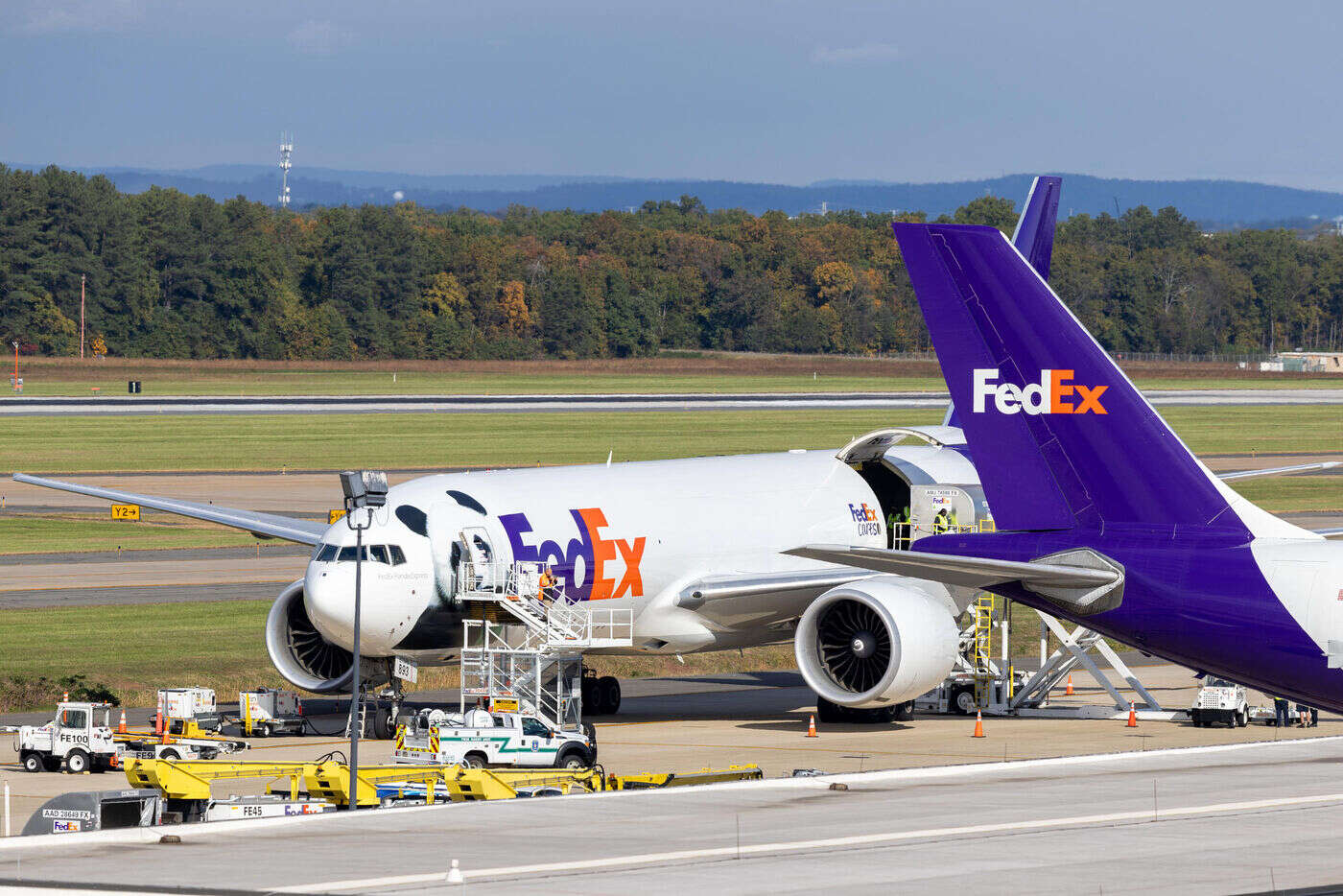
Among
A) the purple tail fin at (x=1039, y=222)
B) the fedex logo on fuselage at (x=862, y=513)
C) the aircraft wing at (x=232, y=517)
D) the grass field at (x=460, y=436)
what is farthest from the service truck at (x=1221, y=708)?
the grass field at (x=460, y=436)

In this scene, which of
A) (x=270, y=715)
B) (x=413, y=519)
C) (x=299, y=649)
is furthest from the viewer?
(x=299, y=649)

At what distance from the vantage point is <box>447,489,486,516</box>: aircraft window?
40.9 meters

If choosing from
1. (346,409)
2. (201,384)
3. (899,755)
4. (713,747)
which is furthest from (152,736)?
(201,384)

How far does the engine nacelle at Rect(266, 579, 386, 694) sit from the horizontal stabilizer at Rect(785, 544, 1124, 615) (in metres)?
22.7

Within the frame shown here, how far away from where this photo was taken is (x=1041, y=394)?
23125 mm

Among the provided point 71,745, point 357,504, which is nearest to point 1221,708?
point 357,504

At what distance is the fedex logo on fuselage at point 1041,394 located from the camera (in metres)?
23.0

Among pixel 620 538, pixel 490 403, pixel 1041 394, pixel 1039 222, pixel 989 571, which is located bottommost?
pixel 620 538

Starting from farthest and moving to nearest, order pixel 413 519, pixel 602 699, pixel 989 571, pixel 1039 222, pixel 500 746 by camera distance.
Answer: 1. pixel 1039 222
2. pixel 602 699
3. pixel 413 519
4. pixel 500 746
5. pixel 989 571

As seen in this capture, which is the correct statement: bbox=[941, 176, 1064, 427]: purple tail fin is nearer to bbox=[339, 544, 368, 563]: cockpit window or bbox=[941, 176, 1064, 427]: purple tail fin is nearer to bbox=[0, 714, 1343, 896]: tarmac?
bbox=[339, 544, 368, 563]: cockpit window

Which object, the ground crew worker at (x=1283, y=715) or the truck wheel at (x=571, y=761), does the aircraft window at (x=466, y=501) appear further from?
the ground crew worker at (x=1283, y=715)

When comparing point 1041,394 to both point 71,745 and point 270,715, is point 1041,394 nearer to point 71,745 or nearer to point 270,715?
point 71,745

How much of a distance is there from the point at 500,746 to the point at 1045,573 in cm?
1585

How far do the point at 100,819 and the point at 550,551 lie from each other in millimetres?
15106
